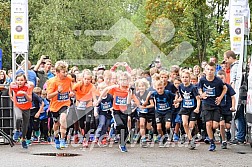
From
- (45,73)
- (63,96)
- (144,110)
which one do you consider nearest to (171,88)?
(144,110)

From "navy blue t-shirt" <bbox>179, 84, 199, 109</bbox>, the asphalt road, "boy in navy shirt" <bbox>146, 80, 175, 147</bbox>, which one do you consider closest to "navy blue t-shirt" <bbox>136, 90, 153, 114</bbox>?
"boy in navy shirt" <bbox>146, 80, 175, 147</bbox>

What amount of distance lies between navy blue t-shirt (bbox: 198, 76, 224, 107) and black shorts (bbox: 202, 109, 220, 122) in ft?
0.47

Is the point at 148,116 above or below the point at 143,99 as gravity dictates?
below

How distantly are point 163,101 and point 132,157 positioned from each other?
114 inches

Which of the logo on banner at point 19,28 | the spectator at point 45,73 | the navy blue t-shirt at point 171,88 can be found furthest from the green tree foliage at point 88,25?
the navy blue t-shirt at point 171,88

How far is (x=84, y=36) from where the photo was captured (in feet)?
147

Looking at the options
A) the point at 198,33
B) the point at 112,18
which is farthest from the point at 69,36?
the point at 198,33

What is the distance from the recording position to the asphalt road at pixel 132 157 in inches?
452

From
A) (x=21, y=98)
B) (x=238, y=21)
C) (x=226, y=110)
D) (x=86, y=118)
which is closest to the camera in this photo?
(x=226, y=110)

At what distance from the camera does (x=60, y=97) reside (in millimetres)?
14062

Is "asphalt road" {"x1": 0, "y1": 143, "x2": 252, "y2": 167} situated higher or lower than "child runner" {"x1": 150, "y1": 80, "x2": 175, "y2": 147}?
lower

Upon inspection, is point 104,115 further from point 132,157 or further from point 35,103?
point 132,157

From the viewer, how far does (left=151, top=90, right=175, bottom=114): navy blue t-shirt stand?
1518 cm

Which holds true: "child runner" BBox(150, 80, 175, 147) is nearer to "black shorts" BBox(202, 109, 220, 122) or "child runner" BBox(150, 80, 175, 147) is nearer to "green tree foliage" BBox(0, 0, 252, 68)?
"black shorts" BBox(202, 109, 220, 122)
